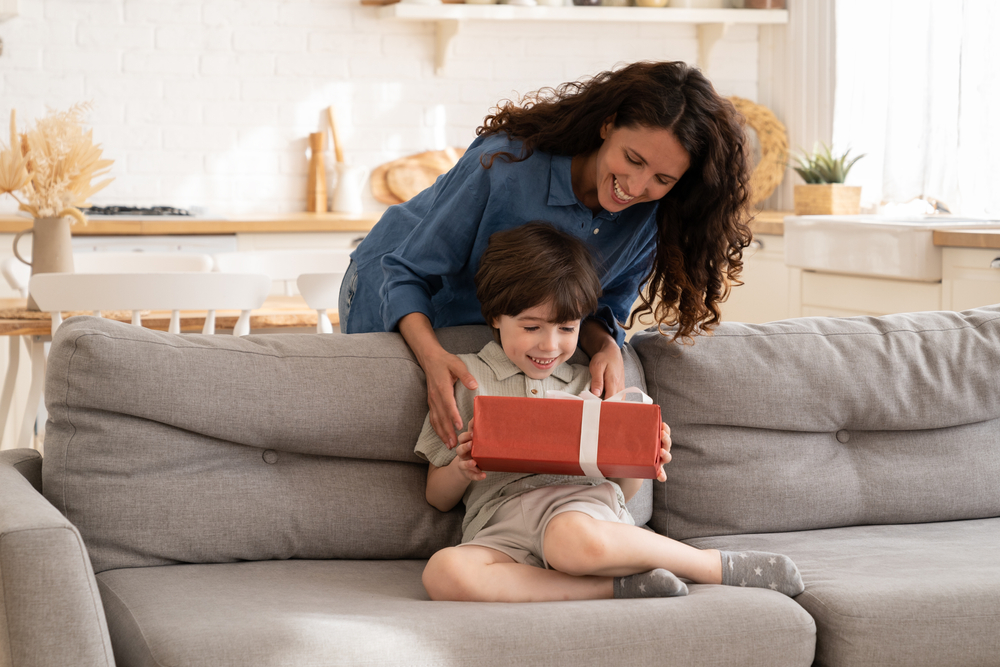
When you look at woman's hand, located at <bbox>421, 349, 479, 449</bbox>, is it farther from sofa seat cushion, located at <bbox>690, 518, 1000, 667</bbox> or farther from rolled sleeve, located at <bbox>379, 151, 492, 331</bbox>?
sofa seat cushion, located at <bbox>690, 518, 1000, 667</bbox>

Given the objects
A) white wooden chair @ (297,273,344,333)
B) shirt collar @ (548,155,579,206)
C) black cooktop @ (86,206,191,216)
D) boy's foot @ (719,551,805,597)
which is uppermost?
shirt collar @ (548,155,579,206)

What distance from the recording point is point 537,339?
1.61 m

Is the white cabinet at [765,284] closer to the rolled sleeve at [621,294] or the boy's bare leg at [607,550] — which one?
the rolled sleeve at [621,294]

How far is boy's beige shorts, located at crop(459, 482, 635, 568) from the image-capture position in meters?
1.54

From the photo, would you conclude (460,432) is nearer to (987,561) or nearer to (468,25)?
(987,561)

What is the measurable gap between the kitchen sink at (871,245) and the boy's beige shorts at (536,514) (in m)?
1.80

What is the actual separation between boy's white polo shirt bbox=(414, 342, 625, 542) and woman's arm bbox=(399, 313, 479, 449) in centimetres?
2

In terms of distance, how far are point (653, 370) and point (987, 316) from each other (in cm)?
75

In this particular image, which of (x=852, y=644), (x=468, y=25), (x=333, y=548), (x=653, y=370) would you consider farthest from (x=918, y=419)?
(x=468, y=25)

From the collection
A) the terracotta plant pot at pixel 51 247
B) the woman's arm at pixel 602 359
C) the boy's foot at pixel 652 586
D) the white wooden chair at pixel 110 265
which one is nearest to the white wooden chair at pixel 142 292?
the terracotta plant pot at pixel 51 247

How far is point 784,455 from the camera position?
6.13 ft

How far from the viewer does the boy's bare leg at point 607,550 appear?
4.79 ft

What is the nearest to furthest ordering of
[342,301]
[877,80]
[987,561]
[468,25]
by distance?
[987,561]
[342,301]
[877,80]
[468,25]

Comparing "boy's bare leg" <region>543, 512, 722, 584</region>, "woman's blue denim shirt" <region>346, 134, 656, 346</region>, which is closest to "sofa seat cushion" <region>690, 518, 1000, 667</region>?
"boy's bare leg" <region>543, 512, 722, 584</region>
